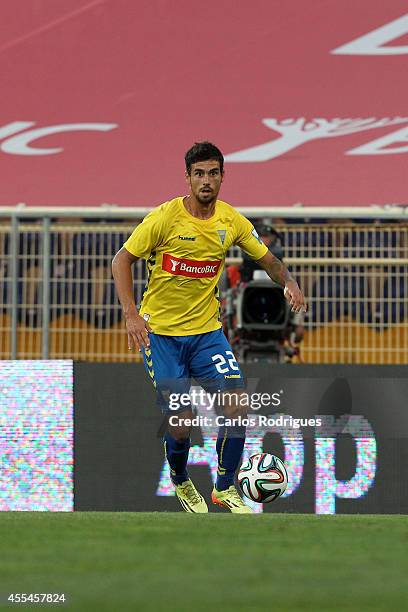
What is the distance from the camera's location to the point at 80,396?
863 centimetres

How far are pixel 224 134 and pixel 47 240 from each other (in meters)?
1.66

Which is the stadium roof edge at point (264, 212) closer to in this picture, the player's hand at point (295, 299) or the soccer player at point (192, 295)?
the soccer player at point (192, 295)

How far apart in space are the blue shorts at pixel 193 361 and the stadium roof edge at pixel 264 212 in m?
3.14

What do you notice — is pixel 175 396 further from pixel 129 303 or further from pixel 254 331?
pixel 254 331

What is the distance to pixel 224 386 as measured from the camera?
7.88 metres

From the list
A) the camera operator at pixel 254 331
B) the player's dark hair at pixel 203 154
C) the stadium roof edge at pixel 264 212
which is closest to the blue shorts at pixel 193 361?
the player's dark hair at pixel 203 154

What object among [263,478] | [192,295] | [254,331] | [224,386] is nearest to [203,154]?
[192,295]

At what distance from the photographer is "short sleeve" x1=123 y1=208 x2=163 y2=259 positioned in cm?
768

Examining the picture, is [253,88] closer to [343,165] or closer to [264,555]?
[343,165]

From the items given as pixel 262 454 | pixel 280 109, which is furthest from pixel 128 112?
pixel 262 454

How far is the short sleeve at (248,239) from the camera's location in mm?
7945

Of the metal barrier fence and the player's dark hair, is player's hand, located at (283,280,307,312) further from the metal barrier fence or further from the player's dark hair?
the metal barrier fence

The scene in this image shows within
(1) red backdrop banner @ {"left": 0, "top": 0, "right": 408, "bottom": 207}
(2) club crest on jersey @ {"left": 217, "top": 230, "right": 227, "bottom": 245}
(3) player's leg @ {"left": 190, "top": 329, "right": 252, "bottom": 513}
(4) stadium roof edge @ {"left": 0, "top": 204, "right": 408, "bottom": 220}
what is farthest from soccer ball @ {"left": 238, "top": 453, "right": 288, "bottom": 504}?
(1) red backdrop banner @ {"left": 0, "top": 0, "right": 408, "bottom": 207}

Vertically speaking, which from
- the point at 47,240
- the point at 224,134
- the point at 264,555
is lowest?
the point at 264,555
